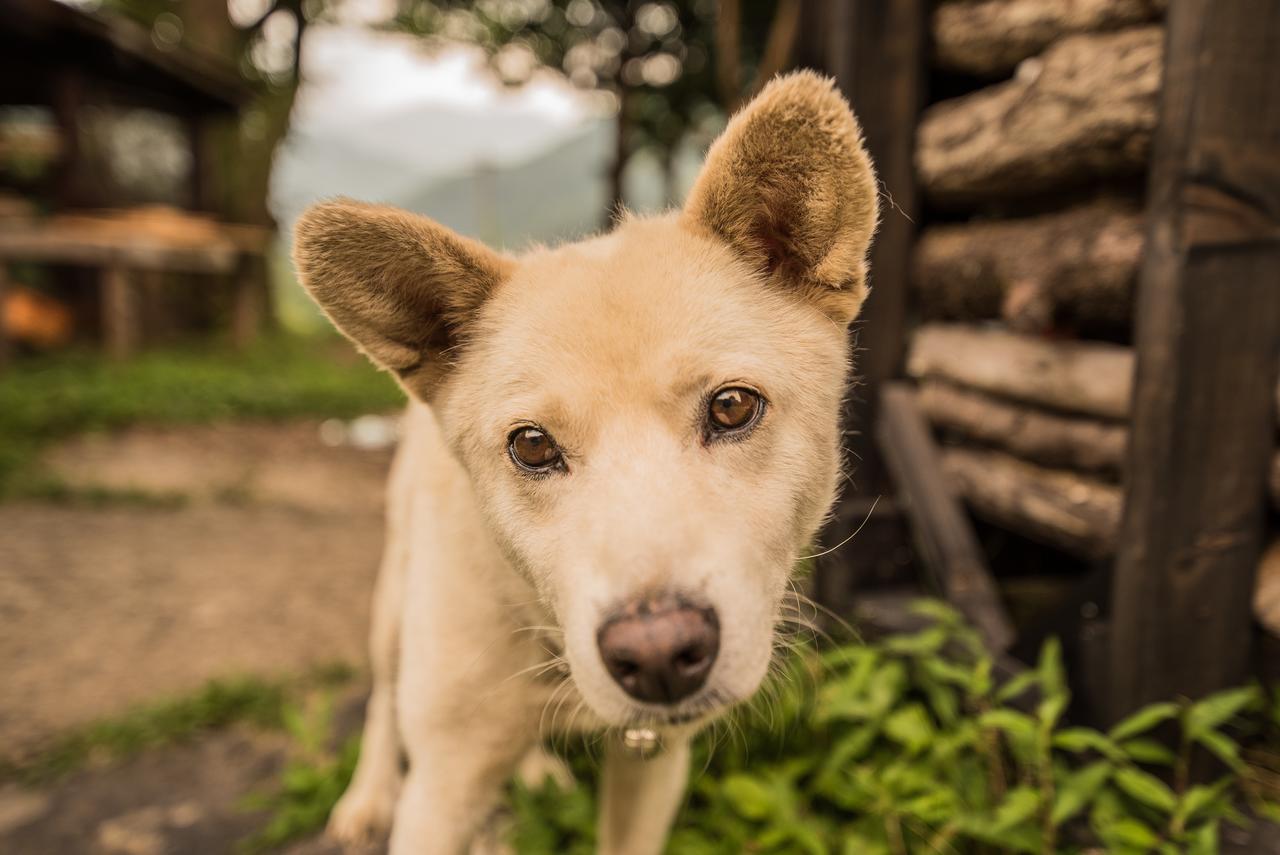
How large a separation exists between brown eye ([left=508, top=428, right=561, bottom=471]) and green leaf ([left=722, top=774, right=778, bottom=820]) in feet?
5.08

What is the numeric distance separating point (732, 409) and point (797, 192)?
0.54 m

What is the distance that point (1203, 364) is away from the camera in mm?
2332

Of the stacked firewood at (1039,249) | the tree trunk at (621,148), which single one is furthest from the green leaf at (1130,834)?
the tree trunk at (621,148)

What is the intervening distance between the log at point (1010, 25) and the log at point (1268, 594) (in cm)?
184

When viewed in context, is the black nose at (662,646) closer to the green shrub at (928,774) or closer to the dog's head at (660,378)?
the dog's head at (660,378)

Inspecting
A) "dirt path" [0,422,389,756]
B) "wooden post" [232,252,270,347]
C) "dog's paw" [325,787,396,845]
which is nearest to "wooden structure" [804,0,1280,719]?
"dog's paw" [325,787,396,845]

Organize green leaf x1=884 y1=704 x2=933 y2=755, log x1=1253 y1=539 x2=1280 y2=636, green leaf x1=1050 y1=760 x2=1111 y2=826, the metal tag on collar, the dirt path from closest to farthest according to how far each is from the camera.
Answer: the metal tag on collar < green leaf x1=1050 y1=760 x2=1111 y2=826 < log x1=1253 y1=539 x2=1280 y2=636 < green leaf x1=884 y1=704 x2=933 y2=755 < the dirt path

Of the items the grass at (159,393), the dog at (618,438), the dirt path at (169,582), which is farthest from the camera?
the grass at (159,393)

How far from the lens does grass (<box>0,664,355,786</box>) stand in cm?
342

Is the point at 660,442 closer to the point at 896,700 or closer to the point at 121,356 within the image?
the point at 896,700

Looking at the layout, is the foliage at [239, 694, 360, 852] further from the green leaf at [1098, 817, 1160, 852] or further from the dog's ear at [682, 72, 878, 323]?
the green leaf at [1098, 817, 1160, 852]

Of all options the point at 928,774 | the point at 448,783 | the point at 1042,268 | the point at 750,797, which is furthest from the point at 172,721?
the point at 1042,268

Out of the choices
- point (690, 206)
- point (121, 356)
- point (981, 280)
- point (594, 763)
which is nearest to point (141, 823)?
point (594, 763)

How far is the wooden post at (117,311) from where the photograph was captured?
459 inches
